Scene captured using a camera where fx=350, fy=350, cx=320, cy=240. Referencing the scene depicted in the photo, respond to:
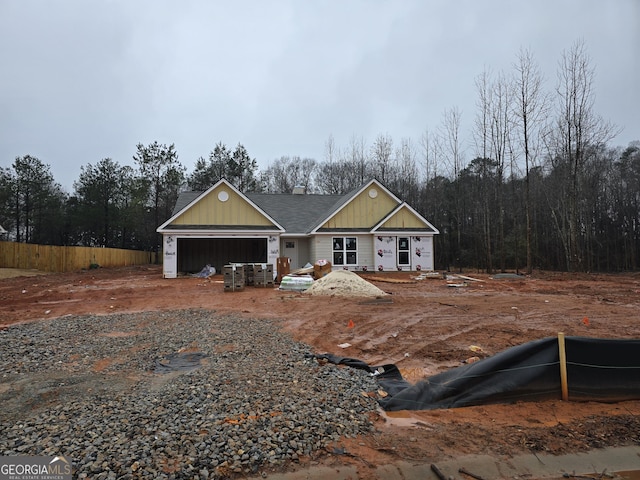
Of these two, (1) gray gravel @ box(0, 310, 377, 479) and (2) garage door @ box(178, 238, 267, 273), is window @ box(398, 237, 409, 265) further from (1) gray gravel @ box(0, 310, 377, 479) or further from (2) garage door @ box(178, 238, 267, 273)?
(1) gray gravel @ box(0, 310, 377, 479)

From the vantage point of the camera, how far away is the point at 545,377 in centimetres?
414

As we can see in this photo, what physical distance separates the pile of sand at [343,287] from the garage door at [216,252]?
10268 millimetres

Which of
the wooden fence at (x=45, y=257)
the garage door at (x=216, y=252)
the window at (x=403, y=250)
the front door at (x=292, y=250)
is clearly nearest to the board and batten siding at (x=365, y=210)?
the window at (x=403, y=250)

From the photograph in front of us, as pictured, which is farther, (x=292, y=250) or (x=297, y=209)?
(x=297, y=209)

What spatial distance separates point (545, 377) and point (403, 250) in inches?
725

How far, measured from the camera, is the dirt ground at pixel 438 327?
3.32 meters

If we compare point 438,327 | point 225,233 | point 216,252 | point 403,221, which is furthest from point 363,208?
point 438,327

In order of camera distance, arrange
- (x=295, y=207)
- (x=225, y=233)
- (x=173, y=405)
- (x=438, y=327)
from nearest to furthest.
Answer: (x=173, y=405)
(x=438, y=327)
(x=225, y=233)
(x=295, y=207)

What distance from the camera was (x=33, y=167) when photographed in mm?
35594

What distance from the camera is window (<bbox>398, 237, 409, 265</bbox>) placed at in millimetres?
22266

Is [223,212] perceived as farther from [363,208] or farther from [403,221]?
[403,221]

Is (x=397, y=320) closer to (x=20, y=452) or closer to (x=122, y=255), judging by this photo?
(x=20, y=452)

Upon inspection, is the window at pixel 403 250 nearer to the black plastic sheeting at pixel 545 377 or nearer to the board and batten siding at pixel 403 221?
the board and batten siding at pixel 403 221

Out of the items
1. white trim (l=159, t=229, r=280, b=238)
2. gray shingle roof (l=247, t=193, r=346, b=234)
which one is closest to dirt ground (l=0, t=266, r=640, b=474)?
white trim (l=159, t=229, r=280, b=238)
